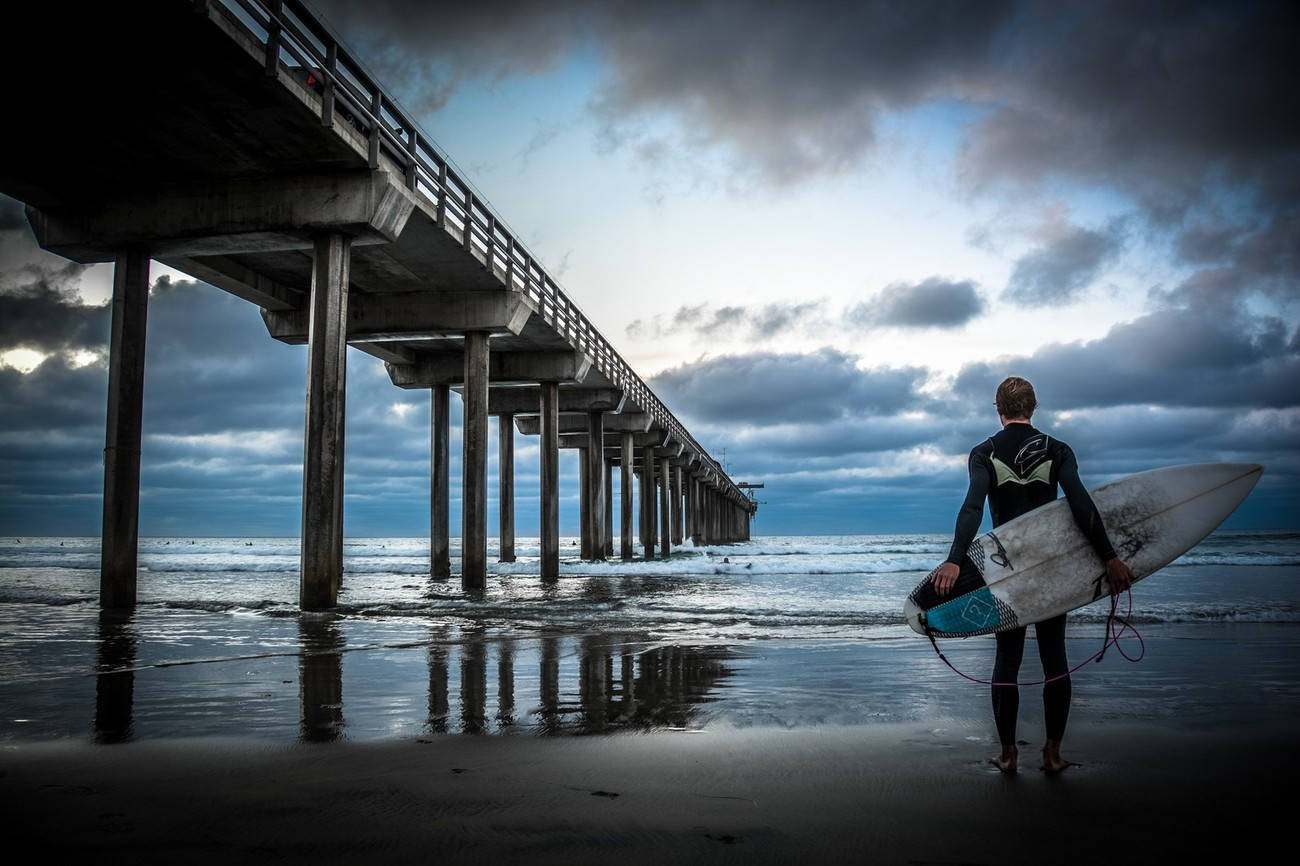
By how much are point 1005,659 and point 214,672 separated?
16.9ft

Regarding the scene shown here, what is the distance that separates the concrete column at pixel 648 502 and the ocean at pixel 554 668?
25.7 metres

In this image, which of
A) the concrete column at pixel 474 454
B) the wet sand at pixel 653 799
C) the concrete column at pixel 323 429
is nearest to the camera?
the wet sand at pixel 653 799

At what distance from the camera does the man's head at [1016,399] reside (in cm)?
348

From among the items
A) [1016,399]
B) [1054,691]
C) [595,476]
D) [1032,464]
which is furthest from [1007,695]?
[595,476]

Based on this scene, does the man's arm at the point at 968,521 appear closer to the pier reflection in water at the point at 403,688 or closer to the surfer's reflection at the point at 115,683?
the pier reflection in water at the point at 403,688

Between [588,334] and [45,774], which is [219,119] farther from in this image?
[588,334]

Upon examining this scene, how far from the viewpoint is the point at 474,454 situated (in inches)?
690

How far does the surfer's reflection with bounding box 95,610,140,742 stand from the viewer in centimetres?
373

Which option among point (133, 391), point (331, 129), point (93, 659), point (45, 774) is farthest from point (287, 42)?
point (45, 774)

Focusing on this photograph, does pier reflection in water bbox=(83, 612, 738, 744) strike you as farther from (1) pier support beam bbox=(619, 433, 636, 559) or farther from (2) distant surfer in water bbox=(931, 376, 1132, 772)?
(1) pier support beam bbox=(619, 433, 636, 559)

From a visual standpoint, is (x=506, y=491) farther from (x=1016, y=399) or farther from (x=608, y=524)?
(x=1016, y=399)

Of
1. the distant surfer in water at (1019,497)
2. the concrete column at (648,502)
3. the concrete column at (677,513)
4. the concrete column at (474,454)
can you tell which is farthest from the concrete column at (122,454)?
the concrete column at (677,513)

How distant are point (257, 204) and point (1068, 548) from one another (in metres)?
12.1

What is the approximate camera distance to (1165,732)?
368 cm
